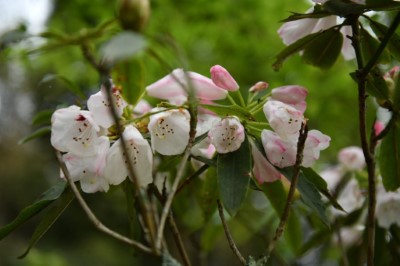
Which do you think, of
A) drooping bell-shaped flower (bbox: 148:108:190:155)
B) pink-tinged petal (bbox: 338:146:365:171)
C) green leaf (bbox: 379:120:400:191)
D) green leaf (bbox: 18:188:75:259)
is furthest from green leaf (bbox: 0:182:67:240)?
pink-tinged petal (bbox: 338:146:365:171)

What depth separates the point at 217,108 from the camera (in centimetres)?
67

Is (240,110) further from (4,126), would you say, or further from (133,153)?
(4,126)

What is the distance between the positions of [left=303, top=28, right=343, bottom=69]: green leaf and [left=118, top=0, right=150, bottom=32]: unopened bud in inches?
15.9

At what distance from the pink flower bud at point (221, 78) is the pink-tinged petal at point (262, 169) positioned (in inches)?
3.2

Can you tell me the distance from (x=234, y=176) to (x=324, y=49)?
0.30 m

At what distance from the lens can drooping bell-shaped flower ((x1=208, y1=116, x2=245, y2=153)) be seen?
654mm

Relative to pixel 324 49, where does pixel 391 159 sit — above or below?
below

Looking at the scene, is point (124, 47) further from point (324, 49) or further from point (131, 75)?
point (324, 49)

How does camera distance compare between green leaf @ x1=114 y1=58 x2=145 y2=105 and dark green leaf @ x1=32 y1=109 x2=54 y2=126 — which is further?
dark green leaf @ x1=32 y1=109 x2=54 y2=126

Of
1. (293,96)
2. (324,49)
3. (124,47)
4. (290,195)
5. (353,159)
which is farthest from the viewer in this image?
(353,159)

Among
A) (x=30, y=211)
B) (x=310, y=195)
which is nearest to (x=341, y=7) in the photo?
(x=310, y=195)

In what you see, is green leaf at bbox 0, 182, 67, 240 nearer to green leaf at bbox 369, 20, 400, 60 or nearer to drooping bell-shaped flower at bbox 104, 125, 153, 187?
drooping bell-shaped flower at bbox 104, 125, 153, 187

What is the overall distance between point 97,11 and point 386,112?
1.96 m

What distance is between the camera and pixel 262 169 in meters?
0.70
